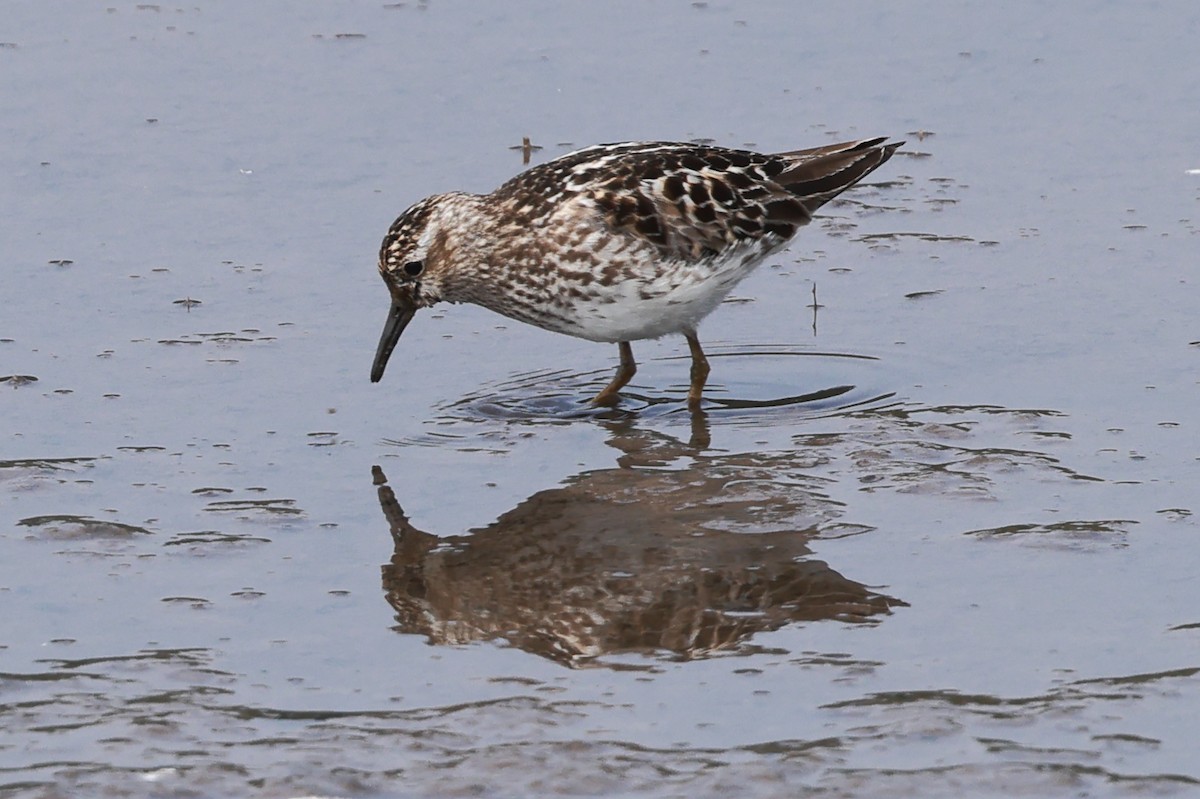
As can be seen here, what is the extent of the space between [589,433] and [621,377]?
76 centimetres

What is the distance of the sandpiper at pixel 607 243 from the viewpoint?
1057cm

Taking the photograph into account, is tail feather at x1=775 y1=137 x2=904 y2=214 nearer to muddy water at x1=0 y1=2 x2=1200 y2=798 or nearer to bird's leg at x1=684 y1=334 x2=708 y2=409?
muddy water at x1=0 y1=2 x2=1200 y2=798

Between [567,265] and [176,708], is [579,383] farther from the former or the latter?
[176,708]

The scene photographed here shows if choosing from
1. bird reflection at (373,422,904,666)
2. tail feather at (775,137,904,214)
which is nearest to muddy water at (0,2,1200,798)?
bird reflection at (373,422,904,666)

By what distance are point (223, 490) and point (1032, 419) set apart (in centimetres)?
407

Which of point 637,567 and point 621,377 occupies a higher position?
point 621,377

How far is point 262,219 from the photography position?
12828 millimetres

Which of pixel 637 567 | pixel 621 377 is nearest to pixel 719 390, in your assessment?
pixel 621 377

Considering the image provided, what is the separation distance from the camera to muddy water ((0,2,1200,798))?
719cm

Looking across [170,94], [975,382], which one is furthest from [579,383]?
[170,94]

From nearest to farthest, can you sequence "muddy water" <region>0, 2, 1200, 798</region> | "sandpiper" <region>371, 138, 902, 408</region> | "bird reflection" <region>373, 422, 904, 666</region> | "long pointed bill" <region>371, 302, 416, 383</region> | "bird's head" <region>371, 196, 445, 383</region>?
"muddy water" <region>0, 2, 1200, 798</region> → "bird reflection" <region>373, 422, 904, 666</region> → "sandpiper" <region>371, 138, 902, 408</region> → "long pointed bill" <region>371, 302, 416, 383</region> → "bird's head" <region>371, 196, 445, 383</region>

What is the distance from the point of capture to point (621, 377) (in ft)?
36.3

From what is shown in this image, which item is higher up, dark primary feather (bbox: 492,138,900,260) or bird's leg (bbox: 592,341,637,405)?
dark primary feather (bbox: 492,138,900,260)

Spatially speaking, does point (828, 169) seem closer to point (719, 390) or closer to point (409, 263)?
point (719, 390)
